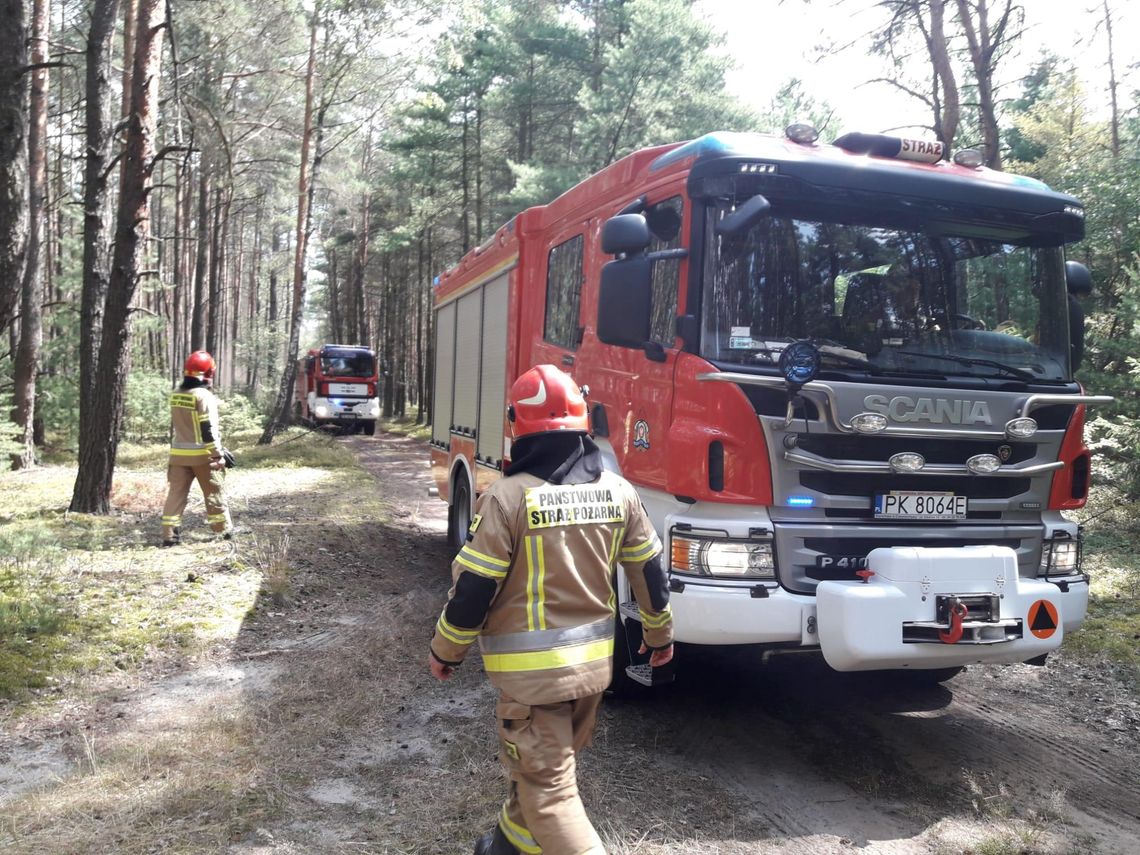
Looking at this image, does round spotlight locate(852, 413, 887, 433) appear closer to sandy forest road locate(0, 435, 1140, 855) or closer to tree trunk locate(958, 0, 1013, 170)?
sandy forest road locate(0, 435, 1140, 855)

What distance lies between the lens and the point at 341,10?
18.0 m

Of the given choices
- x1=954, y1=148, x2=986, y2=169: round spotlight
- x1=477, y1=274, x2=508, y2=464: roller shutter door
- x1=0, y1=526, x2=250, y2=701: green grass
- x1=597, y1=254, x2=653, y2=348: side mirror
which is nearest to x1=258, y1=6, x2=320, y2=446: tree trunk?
x1=0, y1=526, x2=250, y2=701: green grass

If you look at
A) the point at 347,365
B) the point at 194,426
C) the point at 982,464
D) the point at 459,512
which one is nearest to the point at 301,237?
the point at 347,365

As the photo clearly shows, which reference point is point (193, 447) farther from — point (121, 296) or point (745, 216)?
point (745, 216)

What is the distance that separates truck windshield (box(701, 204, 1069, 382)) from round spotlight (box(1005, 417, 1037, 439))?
0.28 meters

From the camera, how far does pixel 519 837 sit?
295cm

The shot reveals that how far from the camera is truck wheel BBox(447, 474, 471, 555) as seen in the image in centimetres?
823

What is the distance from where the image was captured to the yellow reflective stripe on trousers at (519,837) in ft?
9.51

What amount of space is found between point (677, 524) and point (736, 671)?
215cm

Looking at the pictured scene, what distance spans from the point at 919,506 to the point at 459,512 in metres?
4.99

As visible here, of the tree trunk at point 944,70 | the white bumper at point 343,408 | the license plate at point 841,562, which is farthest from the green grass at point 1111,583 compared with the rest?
the white bumper at point 343,408

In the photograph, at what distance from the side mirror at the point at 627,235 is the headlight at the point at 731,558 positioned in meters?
1.38

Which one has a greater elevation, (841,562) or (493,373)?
(493,373)

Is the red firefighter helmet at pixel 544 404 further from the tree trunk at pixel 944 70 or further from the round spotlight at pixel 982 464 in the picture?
the tree trunk at pixel 944 70
